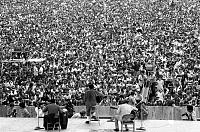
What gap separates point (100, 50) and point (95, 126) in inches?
725

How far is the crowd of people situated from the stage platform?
3506 mm

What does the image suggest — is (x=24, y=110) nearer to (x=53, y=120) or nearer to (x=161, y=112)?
(x=53, y=120)

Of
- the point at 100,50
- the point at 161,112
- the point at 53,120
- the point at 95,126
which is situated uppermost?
the point at 100,50

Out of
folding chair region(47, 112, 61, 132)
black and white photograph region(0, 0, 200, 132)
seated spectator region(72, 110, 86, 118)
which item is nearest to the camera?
folding chair region(47, 112, 61, 132)

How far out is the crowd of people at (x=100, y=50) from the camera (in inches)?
999

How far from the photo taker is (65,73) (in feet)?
98.6

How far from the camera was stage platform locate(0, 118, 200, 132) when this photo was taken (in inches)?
667

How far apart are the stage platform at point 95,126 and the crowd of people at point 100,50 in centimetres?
351

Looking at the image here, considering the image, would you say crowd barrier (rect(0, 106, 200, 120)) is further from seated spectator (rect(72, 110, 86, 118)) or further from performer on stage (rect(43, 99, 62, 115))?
performer on stage (rect(43, 99, 62, 115))

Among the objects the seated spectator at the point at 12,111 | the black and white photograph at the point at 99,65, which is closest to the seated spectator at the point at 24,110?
the black and white photograph at the point at 99,65

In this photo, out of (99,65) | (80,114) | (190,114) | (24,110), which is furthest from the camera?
(99,65)

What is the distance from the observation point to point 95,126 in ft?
57.2

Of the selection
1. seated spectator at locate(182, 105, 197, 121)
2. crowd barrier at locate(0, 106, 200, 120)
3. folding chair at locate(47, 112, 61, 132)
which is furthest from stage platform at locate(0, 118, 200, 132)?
crowd barrier at locate(0, 106, 200, 120)

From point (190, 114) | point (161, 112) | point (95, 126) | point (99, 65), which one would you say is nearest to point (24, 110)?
point (95, 126)
